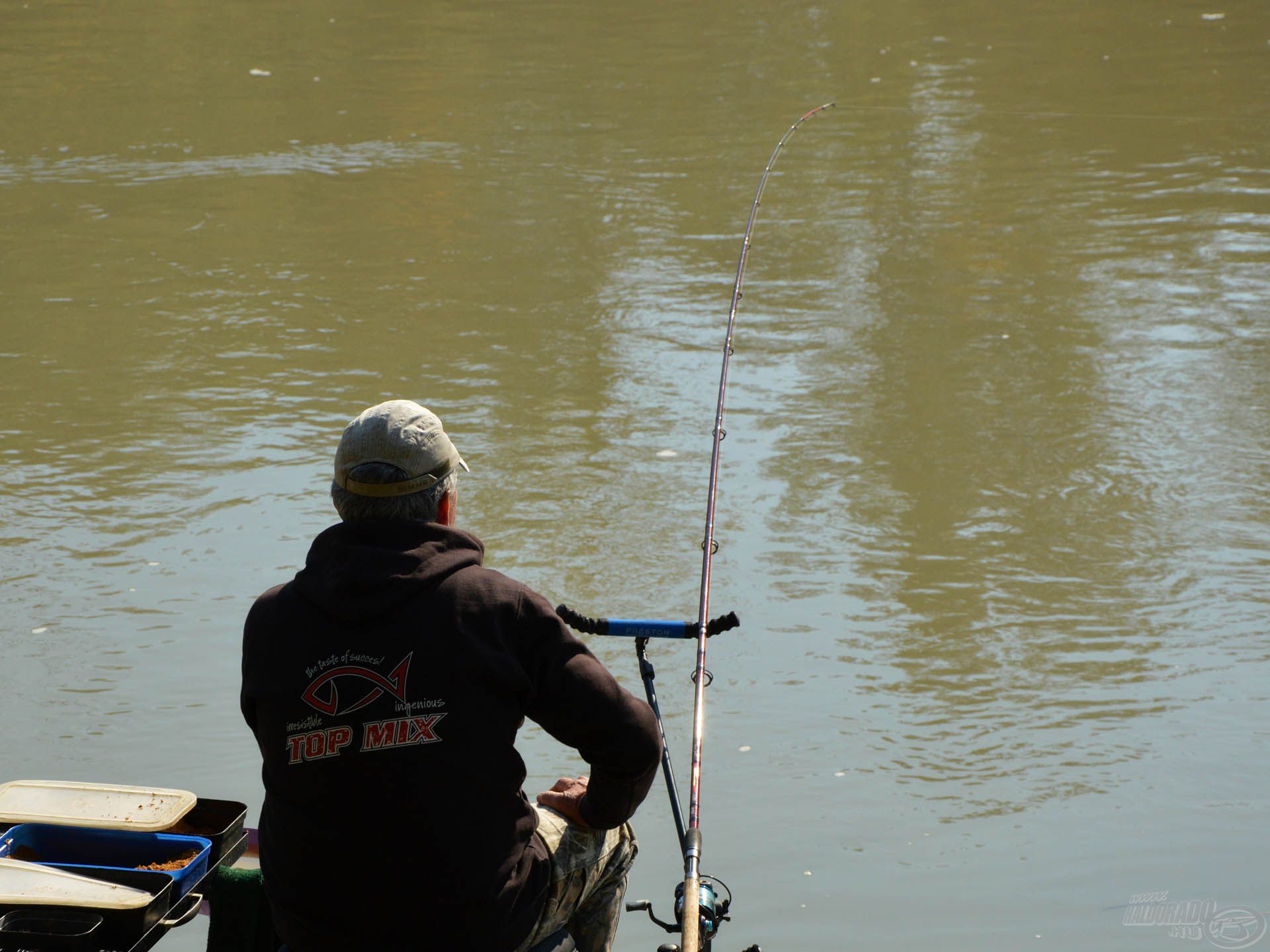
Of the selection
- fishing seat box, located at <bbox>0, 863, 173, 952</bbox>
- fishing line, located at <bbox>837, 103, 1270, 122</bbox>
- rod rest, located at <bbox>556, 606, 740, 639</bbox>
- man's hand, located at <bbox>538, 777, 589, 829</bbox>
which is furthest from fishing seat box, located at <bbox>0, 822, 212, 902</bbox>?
fishing line, located at <bbox>837, 103, 1270, 122</bbox>

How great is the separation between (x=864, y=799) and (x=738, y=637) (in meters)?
0.75

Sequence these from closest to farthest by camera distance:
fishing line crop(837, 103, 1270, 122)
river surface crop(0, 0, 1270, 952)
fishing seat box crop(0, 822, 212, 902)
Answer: fishing seat box crop(0, 822, 212, 902), river surface crop(0, 0, 1270, 952), fishing line crop(837, 103, 1270, 122)

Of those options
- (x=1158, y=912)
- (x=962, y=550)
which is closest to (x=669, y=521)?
(x=962, y=550)

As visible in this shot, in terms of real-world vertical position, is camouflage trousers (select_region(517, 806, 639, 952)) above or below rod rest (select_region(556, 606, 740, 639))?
below

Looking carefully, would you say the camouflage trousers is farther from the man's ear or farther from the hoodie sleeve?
the man's ear

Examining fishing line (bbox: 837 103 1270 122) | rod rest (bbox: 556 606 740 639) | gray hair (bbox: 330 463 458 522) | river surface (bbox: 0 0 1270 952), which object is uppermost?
gray hair (bbox: 330 463 458 522)

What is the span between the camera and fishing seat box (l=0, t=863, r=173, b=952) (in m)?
2.01

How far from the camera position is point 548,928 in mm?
1961

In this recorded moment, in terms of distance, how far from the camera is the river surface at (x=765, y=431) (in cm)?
304

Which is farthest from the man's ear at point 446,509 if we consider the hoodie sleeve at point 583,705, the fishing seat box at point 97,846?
the fishing seat box at point 97,846

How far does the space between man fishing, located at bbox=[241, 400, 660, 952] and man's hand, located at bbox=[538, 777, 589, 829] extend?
0.19 metres

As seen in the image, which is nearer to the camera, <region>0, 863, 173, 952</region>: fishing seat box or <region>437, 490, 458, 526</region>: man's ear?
<region>437, 490, 458, 526</region>: man's ear

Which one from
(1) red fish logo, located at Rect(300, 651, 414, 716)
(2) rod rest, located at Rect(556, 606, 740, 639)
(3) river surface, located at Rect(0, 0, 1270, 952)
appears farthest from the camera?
(3) river surface, located at Rect(0, 0, 1270, 952)

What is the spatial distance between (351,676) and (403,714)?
78mm
